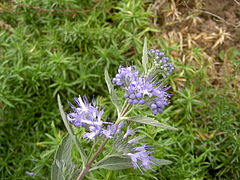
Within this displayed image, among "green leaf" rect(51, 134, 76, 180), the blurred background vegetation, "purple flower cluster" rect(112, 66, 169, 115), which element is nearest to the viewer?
"purple flower cluster" rect(112, 66, 169, 115)

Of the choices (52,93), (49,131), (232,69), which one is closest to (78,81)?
(52,93)

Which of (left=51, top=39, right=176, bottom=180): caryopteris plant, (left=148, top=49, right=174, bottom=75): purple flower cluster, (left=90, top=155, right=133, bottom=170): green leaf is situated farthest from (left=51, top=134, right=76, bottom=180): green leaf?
(left=148, top=49, right=174, bottom=75): purple flower cluster

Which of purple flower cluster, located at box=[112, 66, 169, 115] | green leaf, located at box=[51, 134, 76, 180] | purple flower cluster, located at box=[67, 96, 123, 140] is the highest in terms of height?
purple flower cluster, located at box=[112, 66, 169, 115]

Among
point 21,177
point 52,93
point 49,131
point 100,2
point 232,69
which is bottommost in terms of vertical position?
point 21,177

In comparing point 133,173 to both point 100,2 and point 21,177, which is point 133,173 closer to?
point 21,177

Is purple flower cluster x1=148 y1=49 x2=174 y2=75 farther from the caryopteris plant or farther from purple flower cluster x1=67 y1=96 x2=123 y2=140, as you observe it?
purple flower cluster x1=67 y1=96 x2=123 y2=140

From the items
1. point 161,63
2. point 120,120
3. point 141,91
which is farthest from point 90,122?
point 161,63

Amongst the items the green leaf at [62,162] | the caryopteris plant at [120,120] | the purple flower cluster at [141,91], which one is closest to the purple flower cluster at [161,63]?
the caryopteris plant at [120,120]
